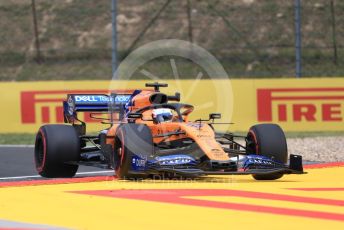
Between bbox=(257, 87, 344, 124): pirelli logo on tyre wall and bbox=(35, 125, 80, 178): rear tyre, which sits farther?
bbox=(257, 87, 344, 124): pirelli logo on tyre wall

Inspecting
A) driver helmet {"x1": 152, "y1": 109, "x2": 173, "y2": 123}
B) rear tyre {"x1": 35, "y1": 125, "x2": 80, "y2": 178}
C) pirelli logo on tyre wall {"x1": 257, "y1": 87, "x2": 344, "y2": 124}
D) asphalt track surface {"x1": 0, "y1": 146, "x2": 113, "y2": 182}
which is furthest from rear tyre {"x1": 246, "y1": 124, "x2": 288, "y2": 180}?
pirelli logo on tyre wall {"x1": 257, "y1": 87, "x2": 344, "y2": 124}

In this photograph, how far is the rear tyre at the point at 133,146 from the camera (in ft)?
41.8

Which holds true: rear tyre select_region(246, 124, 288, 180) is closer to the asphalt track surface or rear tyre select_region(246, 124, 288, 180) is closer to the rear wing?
the rear wing

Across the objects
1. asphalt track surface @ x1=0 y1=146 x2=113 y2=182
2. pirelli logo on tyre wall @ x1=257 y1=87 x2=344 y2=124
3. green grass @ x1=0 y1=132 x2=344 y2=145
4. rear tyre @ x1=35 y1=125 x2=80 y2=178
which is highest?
pirelli logo on tyre wall @ x1=257 y1=87 x2=344 y2=124

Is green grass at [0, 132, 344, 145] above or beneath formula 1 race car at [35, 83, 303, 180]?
beneath

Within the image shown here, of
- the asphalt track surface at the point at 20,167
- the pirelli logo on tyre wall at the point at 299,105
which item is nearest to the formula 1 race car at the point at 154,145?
the asphalt track surface at the point at 20,167

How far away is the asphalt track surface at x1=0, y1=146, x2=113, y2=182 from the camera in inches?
607

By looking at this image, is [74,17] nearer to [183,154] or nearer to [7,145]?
[7,145]

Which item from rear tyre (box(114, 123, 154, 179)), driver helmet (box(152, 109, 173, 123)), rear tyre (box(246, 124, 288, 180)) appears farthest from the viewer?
driver helmet (box(152, 109, 173, 123))

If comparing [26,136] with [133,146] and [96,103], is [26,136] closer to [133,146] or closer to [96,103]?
[96,103]

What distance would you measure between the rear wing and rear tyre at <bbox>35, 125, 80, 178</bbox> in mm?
843

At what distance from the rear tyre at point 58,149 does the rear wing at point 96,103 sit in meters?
0.84

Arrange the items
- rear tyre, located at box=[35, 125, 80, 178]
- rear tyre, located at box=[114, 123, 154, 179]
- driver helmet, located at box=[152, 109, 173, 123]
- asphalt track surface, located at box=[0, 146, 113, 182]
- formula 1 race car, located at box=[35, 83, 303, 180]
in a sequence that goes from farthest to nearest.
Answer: asphalt track surface, located at box=[0, 146, 113, 182] < rear tyre, located at box=[35, 125, 80, 178] < driver helmet, located at box=[152, 109, 173, 123] < rear tyre, located at box=[114, 123, 154, 179] < formula 1 race car, located at box=[35, 83, 303, 180]

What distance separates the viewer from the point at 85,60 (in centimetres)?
3472
